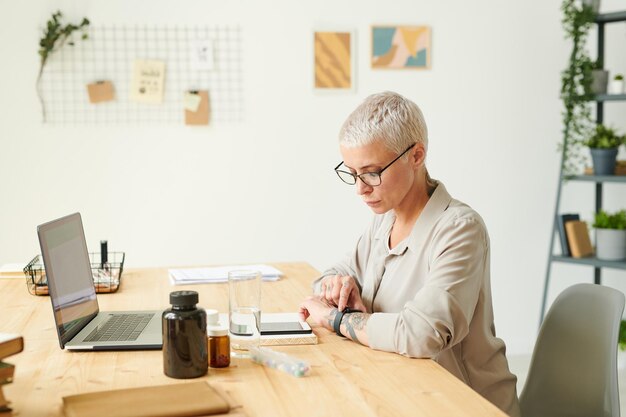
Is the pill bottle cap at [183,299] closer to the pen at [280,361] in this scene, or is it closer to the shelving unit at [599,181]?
the pen at [280,361]

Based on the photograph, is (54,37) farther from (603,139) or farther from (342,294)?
(603,139)

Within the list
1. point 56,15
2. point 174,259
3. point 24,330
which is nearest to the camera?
point 24,330

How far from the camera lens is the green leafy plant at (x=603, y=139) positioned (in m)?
3.64

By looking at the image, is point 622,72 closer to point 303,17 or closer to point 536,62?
point 536,62

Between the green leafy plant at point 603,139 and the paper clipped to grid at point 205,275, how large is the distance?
6.43 feet

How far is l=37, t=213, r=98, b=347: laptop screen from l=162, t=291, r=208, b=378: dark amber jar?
0.29m

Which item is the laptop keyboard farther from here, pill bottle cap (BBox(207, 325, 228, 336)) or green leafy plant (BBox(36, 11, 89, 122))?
green leafy plant (BBox(36, 11, 89, 122))

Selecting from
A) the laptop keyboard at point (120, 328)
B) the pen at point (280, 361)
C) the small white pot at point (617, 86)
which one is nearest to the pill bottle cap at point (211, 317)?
the pen at point (280, 361)

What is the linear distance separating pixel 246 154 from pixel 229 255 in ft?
1.73

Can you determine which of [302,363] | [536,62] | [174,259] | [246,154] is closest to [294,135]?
[246,154]

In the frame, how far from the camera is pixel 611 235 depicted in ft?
12.0

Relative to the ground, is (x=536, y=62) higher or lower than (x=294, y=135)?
higher

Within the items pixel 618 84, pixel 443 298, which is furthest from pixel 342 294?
pixel 618 84

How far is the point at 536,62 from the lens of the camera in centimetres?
403
